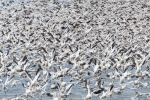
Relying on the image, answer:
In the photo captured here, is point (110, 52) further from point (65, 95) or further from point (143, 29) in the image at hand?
point (143, 29)

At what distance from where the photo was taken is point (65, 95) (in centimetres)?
2808

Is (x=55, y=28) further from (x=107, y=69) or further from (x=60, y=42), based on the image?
(x=107, y=69)

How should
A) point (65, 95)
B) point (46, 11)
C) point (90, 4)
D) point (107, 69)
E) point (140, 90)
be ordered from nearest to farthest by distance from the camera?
point (65, 95)
point (140, 90)
point (107, 69)
point (46, 11)
point (90, 4)

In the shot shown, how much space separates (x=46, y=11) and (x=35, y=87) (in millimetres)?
45256

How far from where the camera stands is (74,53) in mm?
37438

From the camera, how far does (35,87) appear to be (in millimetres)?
28453

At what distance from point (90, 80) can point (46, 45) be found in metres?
10.9

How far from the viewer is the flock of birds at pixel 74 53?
99.7 ft

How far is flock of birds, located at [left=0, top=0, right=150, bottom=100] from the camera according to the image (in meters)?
30.4

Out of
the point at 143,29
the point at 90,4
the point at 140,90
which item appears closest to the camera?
the point at 140,90

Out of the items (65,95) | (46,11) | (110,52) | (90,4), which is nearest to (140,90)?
(65,95)

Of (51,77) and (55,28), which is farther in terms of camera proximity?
(55,28)

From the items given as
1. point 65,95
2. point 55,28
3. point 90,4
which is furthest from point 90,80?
point 90,4

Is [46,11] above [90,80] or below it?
below
